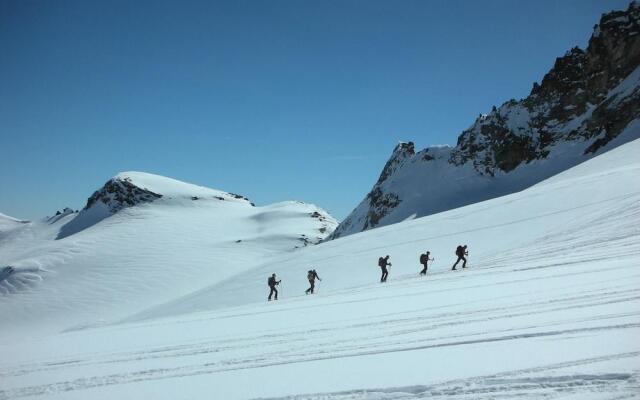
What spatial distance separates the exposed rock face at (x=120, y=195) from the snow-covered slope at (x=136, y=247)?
245 mm

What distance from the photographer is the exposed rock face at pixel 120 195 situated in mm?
97875

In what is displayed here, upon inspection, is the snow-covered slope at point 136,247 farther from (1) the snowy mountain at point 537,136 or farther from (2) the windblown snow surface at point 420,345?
(2) the windblown snow surface at point 420,345

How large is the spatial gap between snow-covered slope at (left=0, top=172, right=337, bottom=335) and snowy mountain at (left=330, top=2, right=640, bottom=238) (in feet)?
62.3

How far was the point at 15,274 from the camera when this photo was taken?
4828 cm

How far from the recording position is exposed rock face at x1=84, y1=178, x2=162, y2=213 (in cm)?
9788

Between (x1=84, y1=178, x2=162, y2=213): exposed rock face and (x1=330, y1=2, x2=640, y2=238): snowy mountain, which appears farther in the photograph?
(x1=84, y1=178, x2=162, y2=213): exposed rock face

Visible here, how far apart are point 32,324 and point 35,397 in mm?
36780

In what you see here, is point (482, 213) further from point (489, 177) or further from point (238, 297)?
point (489, 177)

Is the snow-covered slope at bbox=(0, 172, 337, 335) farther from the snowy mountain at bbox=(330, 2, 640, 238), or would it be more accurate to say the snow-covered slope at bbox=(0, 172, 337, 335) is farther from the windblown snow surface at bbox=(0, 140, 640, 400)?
the windblown snow surface at bbox=(0, 140, 640, 400)

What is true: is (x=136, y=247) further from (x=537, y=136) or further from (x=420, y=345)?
(x=537, y=136)

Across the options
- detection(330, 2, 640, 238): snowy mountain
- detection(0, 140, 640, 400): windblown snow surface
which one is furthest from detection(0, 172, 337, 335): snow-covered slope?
detection(0, 140, 640, 400): windblown snow surface

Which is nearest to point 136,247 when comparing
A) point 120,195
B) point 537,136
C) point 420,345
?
point 120,195

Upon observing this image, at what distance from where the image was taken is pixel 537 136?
213ft

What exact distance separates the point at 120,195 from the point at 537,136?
91752 mm
